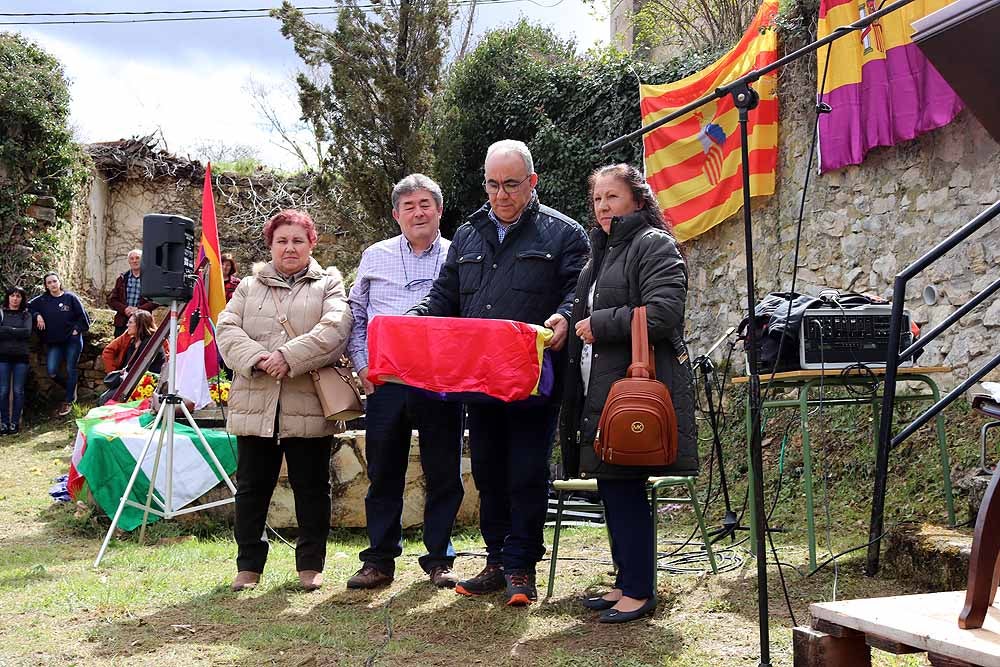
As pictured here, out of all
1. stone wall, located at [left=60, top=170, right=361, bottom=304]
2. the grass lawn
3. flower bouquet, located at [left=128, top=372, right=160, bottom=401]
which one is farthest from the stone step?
stone wall, located at [left=60, top=170, right=361, bottom=304]

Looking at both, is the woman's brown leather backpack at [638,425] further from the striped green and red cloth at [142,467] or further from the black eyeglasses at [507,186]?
the striped green and red cloth at [142,467]

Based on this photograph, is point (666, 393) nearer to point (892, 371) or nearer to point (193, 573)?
point (892, 371)

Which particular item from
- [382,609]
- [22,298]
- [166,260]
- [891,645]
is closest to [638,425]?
[891,645]

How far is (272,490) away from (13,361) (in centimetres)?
764

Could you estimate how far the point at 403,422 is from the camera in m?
3.69

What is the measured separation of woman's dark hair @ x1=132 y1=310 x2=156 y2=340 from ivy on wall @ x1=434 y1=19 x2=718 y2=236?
3566mm

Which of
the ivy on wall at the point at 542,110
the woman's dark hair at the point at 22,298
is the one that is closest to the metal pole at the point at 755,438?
the ivy on wall at the point at 542,110

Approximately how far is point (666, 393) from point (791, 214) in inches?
188

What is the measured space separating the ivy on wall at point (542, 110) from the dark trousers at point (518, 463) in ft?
18.1

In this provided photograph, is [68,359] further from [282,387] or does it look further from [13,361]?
[282,387]

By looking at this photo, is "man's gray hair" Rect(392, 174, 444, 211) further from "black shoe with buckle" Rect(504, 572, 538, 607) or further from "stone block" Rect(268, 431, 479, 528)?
"stone block" Rect(268, 431, 479, 528)

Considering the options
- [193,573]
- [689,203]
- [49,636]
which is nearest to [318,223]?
[689,203]

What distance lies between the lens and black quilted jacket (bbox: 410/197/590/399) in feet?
11.3

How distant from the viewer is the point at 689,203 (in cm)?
796
